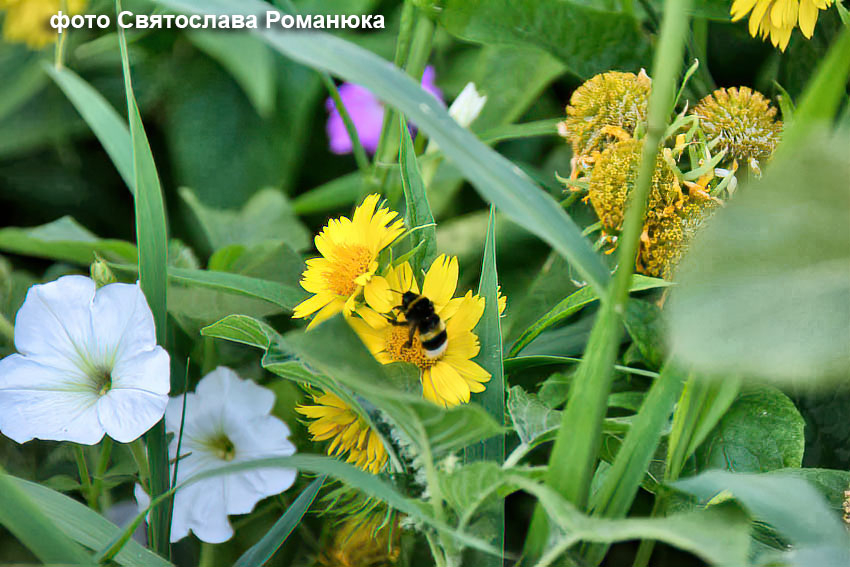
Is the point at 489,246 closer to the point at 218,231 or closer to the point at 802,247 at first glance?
the point at 802,247

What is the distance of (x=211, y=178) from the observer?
76 cm

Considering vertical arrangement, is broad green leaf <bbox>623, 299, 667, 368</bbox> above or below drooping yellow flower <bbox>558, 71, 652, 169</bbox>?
below

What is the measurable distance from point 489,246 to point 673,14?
141 mm

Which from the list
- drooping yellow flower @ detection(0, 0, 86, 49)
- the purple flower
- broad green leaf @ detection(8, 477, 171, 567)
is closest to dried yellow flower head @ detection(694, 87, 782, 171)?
broad green leaf @ detection(8, 477, 171, 567)

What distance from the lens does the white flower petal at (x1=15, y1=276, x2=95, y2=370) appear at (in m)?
0.35

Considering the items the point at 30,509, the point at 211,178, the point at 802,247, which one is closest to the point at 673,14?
the point at 802,247

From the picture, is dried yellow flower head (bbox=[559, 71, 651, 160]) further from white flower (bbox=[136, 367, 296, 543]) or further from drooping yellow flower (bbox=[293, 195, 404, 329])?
white flower (bbox=[136, 367, 296, 543])

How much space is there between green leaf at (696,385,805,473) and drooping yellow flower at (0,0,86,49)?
2.01 ft

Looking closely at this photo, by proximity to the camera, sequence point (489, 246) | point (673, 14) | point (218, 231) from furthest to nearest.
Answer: point (218, 231) < point (489, 246) < point (673, 14)

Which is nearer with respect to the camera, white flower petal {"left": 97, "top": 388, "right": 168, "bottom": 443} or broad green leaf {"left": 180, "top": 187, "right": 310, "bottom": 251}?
white flower petal {"left": 97, "top": 388, "right": 168, "bottom": 443}

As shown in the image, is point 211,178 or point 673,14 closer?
point 673,14

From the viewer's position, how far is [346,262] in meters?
0.32

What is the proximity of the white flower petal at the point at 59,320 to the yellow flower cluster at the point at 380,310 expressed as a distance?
11cm

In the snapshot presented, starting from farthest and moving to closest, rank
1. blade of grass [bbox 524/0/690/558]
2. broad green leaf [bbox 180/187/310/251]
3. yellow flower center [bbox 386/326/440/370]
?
broad green leaf [bbox 180/187/310/251] < yellow flower center [bbox 386/326/440/370] < blade of grass [bbox 524/0/690/558]
